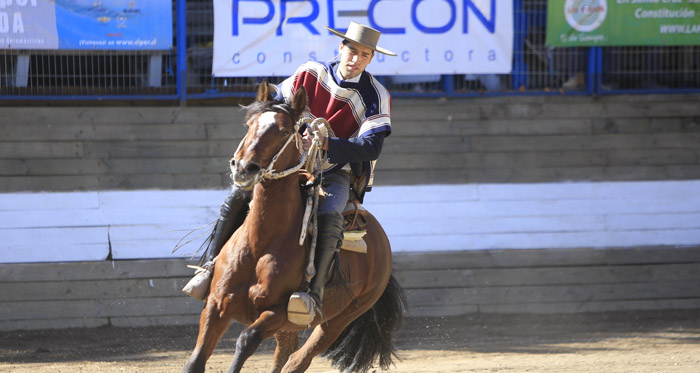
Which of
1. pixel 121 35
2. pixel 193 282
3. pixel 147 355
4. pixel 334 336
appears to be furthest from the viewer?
pixel 121 35

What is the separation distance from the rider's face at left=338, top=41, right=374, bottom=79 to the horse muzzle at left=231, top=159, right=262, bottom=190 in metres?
1.39

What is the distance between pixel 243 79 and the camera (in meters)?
8.95

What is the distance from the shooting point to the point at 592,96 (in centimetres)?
971

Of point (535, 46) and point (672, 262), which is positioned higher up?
point (535, 46)

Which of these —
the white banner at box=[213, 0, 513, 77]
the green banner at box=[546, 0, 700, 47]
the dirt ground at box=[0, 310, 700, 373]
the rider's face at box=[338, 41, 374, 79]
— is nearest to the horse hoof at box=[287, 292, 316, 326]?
the rider's face at box=[338, 41, 374, 79]

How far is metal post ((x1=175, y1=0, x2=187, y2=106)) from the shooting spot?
8703mm

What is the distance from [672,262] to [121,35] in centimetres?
696

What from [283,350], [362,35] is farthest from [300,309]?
[362,35]

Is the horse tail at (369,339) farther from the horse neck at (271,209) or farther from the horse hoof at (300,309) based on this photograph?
the horse neck at (271,209)

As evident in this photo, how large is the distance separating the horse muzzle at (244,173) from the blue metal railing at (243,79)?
4.95 metres

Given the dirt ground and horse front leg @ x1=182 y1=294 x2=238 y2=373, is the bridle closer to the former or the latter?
horse front leg @ x1=182 y1=294 x2=238 y2=373

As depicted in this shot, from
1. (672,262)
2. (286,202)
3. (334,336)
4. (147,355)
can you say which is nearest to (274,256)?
(286,202)

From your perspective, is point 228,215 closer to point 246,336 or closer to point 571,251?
point 246,336

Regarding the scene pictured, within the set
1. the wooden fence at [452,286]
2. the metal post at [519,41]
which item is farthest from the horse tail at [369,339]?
the metal post at [519,41]
